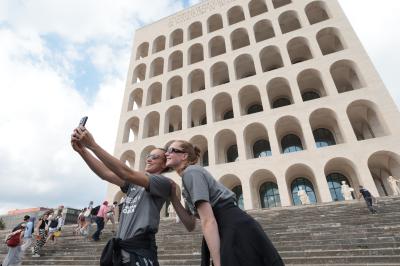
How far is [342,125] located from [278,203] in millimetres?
7353

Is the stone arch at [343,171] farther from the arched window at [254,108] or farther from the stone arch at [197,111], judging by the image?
the stone arch at [197,111]

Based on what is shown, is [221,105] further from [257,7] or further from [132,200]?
[132,200]

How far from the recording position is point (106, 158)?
5.97 ft

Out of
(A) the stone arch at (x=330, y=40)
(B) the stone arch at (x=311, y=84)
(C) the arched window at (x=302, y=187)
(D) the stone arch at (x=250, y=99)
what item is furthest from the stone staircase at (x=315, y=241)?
(A) the stone arch at (x=330, y=40)

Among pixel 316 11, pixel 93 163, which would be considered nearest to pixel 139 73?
pixel 316 11

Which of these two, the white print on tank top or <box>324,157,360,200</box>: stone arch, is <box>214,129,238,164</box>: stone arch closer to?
<box>324,157,360,200</box>: stone arch

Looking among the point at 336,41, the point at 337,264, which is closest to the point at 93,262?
the point at 337,264

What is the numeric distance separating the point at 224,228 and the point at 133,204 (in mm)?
898

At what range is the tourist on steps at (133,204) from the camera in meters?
1.85

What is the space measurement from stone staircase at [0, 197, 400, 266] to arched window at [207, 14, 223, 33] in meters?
22.7

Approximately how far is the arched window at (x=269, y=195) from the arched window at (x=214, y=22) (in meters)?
17.8

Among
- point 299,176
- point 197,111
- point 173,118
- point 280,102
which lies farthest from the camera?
point 173,118

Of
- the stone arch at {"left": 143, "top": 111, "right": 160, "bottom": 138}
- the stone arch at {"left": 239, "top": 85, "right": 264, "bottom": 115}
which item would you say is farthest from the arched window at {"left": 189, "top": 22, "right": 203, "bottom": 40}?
the stone arch at {"left": 239, "top": 85, "right": 264, "bottom": 115}

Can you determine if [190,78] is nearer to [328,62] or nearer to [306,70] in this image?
[306,70]
